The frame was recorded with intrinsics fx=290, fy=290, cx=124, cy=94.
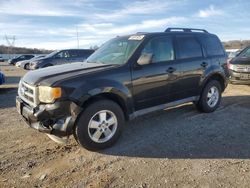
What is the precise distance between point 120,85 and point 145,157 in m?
1.25

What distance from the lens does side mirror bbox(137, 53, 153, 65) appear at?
17.0 feet

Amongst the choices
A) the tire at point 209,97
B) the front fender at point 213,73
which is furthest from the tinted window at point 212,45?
the tire at point 209,97

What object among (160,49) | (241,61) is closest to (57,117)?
(160,49)

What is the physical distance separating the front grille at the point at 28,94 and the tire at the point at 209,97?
12.3 feet

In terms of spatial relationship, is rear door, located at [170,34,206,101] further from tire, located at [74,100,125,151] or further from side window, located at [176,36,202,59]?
tire, located at [74,100,125,151]

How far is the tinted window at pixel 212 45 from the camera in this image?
672cm

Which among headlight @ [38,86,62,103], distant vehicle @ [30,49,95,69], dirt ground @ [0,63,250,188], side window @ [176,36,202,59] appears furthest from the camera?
distant vehicle @ [30,49,95,69]

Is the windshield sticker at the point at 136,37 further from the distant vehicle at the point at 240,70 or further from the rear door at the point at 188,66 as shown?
the distant vehicle at the point at 240,70

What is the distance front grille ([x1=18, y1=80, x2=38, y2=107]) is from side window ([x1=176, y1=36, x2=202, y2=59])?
3.03 metres

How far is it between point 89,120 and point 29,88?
110cm

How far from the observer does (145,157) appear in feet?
14.5

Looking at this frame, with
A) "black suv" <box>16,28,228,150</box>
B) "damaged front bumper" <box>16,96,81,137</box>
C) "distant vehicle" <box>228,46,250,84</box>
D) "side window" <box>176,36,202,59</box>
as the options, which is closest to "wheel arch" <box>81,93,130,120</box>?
"black suv" <box>16,28,228,150</box>

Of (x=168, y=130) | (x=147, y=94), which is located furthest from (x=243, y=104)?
(x=147, y=94)

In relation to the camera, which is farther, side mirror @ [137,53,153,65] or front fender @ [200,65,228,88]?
front fender @ [200,65,228,88]
